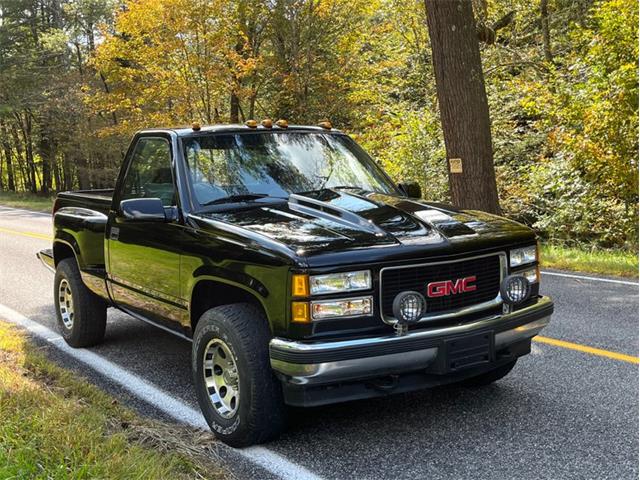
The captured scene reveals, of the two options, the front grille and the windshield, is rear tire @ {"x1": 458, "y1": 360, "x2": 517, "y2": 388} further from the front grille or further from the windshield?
the windshield

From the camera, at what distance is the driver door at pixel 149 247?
167 inches

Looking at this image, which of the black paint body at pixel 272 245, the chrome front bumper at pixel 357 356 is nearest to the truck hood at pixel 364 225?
the black paint body at pixel 272 245

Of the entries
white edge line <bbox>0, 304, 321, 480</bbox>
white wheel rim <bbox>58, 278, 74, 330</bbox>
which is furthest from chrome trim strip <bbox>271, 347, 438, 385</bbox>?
white wheel rim <bbox>58, 278, 74, 330</bbox>

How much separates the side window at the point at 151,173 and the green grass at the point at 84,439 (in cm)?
146

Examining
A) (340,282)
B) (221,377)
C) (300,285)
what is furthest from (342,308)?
(221,377)

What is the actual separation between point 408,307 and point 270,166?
1.72 m

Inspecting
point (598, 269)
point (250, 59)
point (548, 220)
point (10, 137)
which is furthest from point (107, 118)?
point (598, 269)

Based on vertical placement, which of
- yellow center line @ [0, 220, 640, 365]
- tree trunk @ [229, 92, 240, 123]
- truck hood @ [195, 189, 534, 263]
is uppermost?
tree trunk @ [229, 92, 240, 123]

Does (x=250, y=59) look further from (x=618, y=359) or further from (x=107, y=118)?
(x=618, y=359)

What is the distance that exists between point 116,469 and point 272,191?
6.91ft

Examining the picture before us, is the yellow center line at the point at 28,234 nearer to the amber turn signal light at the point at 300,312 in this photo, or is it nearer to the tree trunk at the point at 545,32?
the amber turn signal light at the point at 300,312

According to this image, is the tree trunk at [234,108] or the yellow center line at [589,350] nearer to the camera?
the yellow center line at [589,350]

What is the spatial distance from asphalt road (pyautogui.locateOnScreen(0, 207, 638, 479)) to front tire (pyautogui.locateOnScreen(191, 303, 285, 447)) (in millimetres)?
212

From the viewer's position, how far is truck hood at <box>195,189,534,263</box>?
3.39 m
